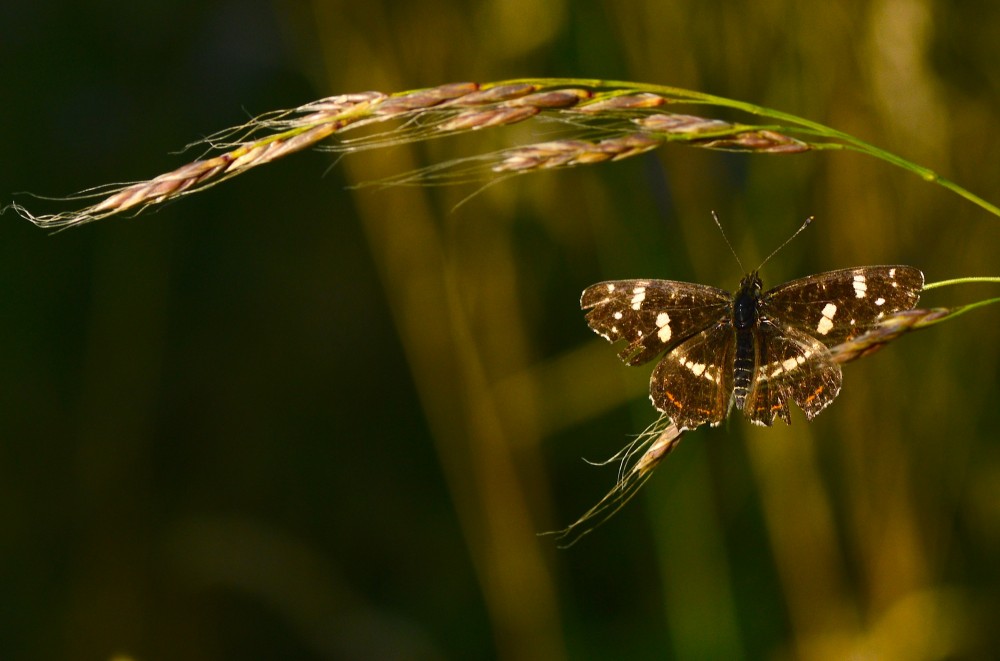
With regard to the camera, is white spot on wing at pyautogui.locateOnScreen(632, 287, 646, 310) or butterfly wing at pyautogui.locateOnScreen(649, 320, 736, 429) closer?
butterfly wing at pyautogui.locateOnScreen(649, 320, 736, 429)

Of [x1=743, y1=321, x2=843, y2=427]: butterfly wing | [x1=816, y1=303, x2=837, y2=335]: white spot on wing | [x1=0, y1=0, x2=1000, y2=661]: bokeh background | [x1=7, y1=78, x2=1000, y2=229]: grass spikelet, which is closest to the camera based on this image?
[x1=7, y1=78, x2=1000, y2=229]: grass spikelet

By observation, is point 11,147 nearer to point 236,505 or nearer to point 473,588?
point 236,505

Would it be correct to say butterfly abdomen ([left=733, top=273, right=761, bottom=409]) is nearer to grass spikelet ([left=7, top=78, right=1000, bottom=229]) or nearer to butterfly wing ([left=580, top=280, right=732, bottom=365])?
butterfly wing ([left=580, top=280, right=732, bottom=365])

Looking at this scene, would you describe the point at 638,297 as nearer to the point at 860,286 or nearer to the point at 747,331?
the point at 747,331

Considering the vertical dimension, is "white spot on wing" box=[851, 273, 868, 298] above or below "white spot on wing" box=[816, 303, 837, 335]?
above

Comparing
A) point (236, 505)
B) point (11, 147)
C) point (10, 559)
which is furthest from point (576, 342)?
point (11, 147)

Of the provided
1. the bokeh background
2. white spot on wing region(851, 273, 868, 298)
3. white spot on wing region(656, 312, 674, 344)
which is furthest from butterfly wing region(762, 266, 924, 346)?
the bokeh background

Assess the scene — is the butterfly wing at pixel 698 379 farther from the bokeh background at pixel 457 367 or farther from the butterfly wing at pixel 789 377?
the bokeh background at pixel 457 367

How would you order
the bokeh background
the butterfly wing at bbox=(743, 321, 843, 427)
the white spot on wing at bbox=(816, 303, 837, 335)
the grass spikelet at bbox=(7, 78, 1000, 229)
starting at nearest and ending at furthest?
the grass spikelet at bbox=(7, 78, 1000, 229)
the butterfly wing at bbox=(743, 321, 843, 427)
the white spot on wing at bbox=(816, 303, 837, 335)
the bokeh background
